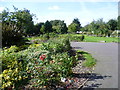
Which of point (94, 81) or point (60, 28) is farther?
point (60, 28)

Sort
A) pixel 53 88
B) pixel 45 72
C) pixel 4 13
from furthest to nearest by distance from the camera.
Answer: pixel 4 13
pixel 45 72
pixel 53 88

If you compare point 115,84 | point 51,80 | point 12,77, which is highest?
point 12,77

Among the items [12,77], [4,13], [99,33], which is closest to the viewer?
[12,77]

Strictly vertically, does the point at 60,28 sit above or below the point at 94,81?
above

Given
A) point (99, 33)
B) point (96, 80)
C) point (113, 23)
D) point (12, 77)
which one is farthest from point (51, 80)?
point (113, 23)

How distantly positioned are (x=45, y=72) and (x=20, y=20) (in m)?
18.0

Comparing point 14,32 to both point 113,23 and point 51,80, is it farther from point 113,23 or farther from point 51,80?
point 113,23

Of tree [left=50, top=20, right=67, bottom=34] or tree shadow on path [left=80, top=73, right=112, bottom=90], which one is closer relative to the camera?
tree shadow on path [left=80, top=73, right=112, bottom=90]

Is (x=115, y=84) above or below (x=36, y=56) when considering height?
below

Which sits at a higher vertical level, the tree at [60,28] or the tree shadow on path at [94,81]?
the tree at [60,28]

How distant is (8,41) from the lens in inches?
459

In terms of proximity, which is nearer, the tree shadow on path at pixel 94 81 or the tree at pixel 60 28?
the tree shadow on path at pixel 94 81

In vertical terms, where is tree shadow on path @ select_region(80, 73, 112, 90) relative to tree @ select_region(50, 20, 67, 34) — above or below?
below

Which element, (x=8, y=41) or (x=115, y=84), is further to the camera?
(x=8, y=41)
